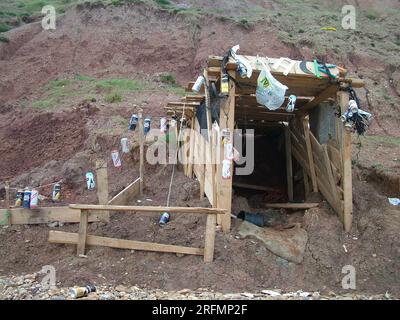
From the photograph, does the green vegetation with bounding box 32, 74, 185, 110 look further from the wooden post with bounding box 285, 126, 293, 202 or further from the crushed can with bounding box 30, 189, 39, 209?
the crushed can with bounding box 30, 189, 39, 209

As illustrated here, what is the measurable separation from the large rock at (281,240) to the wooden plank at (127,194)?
253cm

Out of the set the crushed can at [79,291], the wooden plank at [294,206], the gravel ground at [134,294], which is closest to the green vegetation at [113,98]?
the wooden plank at [294,206]

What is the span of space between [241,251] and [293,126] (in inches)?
176

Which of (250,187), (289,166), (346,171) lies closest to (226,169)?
(346,171)

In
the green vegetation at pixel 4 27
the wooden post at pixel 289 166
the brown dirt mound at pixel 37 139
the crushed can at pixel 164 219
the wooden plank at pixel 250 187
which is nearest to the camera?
the crushed can at pixel 164 219

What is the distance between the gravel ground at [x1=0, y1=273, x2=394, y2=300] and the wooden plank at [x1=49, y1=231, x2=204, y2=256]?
76 cm

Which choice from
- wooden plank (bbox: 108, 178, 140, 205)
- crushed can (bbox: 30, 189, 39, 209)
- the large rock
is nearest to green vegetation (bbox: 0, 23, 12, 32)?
wooden plank (bbox: 108, 178, 140, 205)

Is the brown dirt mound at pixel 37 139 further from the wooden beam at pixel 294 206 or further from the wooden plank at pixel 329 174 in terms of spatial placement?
the wooden plank at pixel 329 174

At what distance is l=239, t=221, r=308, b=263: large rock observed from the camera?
22.5 ft

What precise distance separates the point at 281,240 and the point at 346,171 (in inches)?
64.9

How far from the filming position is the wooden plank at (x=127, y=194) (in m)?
8.52

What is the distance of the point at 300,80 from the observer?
7.46 meters

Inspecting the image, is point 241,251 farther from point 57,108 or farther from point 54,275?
point 57,108

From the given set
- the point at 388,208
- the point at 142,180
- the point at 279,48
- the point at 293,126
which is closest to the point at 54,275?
the point at 142,180
